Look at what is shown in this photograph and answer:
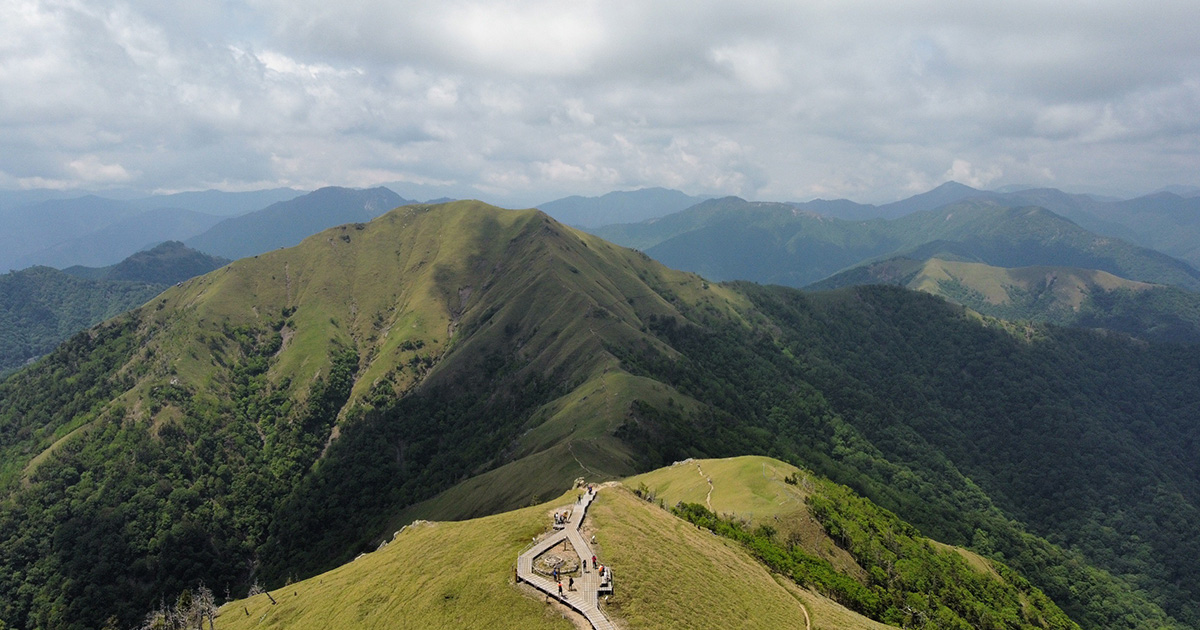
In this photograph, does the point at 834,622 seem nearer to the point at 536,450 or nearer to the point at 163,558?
the point at 536,450

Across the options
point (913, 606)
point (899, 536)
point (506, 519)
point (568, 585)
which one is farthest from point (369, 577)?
point (899, 536)

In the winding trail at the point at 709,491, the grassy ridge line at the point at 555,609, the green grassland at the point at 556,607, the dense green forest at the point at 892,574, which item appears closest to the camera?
the grassy ridge line at the point at 555,609

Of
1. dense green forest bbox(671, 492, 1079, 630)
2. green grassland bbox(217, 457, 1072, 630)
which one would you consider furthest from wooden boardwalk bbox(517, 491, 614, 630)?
dense green forest bbox(671, 492, 1079, 630)

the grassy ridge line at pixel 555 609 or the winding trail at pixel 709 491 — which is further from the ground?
the grassy ridge line at pixel 555 609

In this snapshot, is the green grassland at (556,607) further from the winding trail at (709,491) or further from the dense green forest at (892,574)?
the winding trail at (709,491)

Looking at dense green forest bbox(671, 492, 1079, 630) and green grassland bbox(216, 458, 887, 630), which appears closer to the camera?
green grassland bbox(216, 458, 887, 630)

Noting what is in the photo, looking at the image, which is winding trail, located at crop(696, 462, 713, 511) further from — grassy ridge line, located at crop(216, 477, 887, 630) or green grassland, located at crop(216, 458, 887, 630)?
green grassland, located at crop(216, 458, 887, 630)

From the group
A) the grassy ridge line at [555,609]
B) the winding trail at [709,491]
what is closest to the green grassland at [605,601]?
the grassy ridge line at [555,609]

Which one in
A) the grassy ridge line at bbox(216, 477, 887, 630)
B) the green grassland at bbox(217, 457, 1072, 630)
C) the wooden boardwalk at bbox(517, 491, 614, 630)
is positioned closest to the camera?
the wooden boardwalk at bbox(517, 491, 614, 630)
